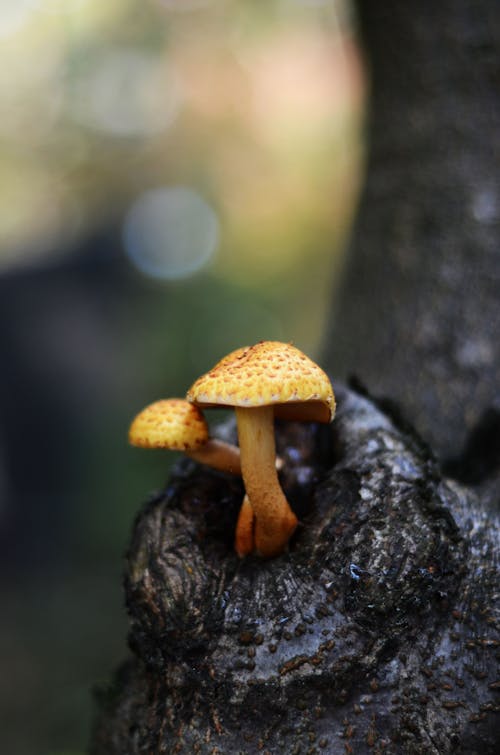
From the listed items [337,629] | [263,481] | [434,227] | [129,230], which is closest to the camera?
[337,629]

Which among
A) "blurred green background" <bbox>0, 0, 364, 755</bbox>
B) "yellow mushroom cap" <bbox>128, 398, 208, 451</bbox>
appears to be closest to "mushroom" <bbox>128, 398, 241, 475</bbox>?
"yellow mushroom cap" <bbox>128, 398, 208, 451</bbox>

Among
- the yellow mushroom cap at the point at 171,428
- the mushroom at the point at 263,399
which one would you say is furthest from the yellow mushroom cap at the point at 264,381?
the yellow mushroom cap at the point at 171,428

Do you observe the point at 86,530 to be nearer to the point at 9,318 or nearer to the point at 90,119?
the point at 9,318

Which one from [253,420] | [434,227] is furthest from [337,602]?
[434,227]

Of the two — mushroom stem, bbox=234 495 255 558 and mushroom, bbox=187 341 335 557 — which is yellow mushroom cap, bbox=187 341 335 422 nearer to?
mushroom, bbox=187 341 335 557

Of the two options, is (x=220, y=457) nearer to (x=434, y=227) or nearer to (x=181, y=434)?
(x=181, y=434)

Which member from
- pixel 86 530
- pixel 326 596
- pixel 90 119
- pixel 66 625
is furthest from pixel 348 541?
pixel 90 119
